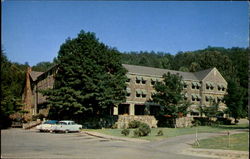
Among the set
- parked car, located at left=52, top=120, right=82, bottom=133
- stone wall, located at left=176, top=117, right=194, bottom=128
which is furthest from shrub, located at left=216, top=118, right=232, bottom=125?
parked car, located at left=52, top=120, right=82, bottom=133

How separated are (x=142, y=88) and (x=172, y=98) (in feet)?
35.6

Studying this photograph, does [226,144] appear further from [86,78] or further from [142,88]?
[142,88]

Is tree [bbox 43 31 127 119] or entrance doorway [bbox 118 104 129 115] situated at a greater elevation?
tree [bbox 43 31 127 119]

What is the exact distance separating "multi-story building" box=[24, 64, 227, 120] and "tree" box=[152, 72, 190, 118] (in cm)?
309

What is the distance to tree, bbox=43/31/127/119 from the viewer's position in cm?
3982

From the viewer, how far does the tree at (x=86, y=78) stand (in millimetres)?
39822

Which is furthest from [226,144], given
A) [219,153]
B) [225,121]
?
[225,121]

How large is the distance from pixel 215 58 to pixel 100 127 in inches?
2552

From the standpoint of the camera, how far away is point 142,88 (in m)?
57.1

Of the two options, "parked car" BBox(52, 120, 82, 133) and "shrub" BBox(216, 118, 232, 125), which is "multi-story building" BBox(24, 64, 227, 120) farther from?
"parked car" BBox(52, 120, 82, 133)

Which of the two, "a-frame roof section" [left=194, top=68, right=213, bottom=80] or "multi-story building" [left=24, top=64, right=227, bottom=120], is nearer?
"multi-story building" [left=24, top=64, right=227, bottom=120]

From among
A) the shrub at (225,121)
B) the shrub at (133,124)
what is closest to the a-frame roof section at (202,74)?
the shrub at (225,121)

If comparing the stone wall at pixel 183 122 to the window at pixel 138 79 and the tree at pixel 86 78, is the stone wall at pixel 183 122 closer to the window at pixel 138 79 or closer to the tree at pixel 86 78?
the window at pixel 138 79

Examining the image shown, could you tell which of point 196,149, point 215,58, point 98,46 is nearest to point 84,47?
point 98,46
